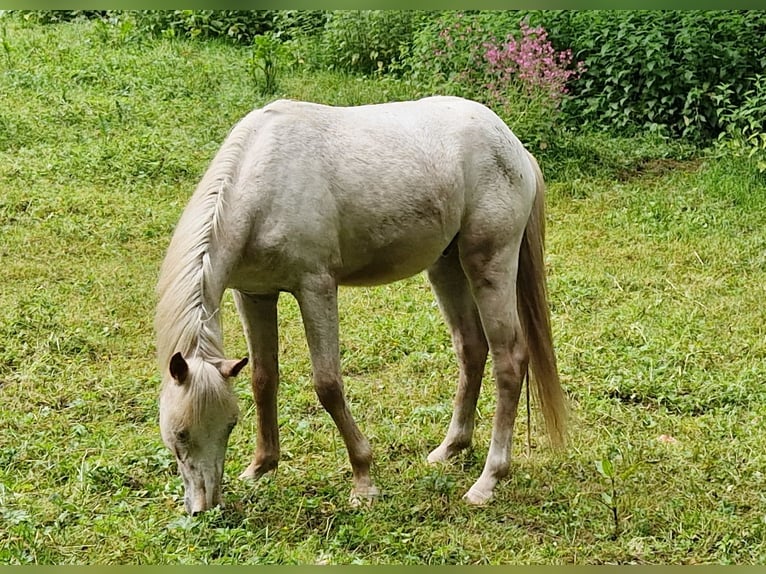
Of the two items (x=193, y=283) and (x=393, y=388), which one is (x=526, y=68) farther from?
(x=193, y=283)

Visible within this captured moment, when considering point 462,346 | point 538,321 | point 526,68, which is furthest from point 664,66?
point 462,346

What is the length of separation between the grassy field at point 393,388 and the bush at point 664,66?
Answer: 24.2 inches

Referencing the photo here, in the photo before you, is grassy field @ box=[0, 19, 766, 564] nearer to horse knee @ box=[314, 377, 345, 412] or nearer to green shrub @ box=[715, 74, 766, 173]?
green shrub @ box=[715, 74, 766, 173]

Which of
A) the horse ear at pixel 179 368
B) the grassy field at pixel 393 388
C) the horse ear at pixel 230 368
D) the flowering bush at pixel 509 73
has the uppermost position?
the horse ear at pixel 179 368

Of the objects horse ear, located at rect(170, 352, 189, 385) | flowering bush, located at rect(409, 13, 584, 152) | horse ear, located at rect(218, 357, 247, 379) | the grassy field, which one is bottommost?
the grassy field

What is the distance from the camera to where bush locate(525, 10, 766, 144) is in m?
8.87

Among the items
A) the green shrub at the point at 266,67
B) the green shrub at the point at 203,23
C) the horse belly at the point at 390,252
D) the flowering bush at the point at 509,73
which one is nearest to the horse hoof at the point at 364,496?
the horse belly at the point at 390,252

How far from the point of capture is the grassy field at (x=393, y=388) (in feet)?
11.9

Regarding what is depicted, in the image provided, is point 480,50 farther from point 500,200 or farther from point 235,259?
point 235,259

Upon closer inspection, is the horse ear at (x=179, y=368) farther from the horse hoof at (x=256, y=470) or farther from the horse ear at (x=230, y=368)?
the horse hoof at (x=256, y=470)

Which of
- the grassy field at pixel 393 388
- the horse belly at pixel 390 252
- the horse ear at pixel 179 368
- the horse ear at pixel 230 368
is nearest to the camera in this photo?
the horse ear at pixel 179 368

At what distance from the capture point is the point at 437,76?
913 cm

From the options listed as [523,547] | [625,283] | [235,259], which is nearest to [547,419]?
[523,547]

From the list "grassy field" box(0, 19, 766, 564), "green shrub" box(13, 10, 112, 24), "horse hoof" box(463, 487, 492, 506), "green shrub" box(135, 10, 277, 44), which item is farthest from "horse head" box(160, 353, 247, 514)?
"green shrub" box(13, 10, 112, 24)
